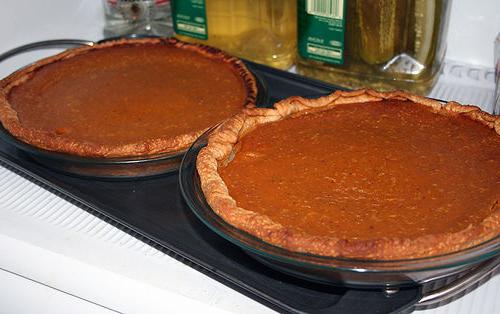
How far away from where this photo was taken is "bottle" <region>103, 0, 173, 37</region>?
1805mm

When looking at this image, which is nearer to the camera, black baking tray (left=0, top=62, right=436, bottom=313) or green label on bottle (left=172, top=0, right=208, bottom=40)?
black baking tray (left=0, top=62, right=436, bottom=313)

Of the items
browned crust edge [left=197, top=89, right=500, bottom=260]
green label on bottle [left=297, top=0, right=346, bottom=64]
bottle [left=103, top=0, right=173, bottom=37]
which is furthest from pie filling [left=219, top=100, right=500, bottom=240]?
bottle [left=103, top=0, right=173, bottom=37]

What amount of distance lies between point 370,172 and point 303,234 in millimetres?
209

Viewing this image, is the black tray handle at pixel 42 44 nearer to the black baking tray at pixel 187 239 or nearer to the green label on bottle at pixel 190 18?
the green label on bottle at pixel 190 18

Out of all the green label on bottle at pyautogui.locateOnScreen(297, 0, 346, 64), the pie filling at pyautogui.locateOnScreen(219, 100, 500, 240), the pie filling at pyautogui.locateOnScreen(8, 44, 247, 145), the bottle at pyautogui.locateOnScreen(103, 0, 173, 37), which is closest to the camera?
the pie filling at pyautogui.locateOnScreen(219, 100, 500, 240)

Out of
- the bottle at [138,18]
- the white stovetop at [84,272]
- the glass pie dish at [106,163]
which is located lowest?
the white stovetop at [84,272]

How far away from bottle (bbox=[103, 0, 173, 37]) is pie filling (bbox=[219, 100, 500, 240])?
0.76 metres

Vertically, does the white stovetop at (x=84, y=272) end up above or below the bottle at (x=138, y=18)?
below

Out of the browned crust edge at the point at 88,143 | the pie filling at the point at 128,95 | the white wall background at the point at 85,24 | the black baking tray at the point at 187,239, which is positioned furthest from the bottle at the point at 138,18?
the black baking tray at the point at 187,239

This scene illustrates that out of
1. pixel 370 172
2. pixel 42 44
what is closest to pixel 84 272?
pixel 370 172

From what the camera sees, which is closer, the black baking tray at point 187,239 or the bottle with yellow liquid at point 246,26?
the black baking tray at point 187,239

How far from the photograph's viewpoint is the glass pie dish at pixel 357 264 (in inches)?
32.7

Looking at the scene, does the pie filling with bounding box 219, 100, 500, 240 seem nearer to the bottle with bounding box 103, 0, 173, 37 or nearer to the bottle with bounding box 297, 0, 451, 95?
the bottle with bounding box 297, 0, 451, 95

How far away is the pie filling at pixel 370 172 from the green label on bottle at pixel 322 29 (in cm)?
25
